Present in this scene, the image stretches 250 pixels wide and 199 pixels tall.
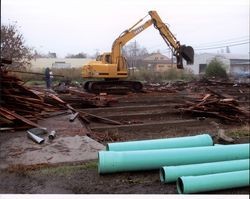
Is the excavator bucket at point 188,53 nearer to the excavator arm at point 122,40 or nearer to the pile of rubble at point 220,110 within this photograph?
the excavator arm at point 122,40

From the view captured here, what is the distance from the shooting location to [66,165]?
5.19m

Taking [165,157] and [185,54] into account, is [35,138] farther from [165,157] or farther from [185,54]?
[185,54]

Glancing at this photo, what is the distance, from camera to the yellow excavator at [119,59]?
53.3ft

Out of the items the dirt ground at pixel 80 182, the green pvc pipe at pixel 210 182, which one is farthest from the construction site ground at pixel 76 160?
the green pvc pipe at pixel 210 182

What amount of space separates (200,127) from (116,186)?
5.91m

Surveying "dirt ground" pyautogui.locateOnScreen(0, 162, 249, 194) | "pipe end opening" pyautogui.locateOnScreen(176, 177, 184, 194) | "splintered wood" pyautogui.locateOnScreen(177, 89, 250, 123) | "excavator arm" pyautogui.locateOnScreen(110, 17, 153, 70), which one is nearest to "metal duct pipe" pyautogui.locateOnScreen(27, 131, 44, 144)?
"dirt ground" pyautogui.locateOnScreen(0, 162, 249, 194)

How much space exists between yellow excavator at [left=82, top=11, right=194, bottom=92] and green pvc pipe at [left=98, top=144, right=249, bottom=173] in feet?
39.8

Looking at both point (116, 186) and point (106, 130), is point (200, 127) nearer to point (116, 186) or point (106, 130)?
point (106, 130)

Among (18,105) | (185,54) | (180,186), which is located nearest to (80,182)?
(180,186)

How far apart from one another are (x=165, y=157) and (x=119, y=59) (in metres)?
13.0

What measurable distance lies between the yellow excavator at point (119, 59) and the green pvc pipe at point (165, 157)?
477 inches

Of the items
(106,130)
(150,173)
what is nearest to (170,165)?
(150,173)

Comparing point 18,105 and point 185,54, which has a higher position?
point 185,54

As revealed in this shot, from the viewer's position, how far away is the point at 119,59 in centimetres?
1661
